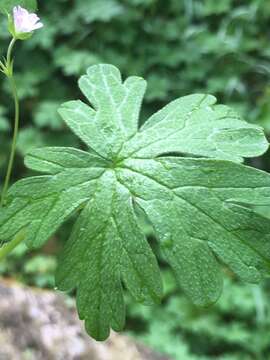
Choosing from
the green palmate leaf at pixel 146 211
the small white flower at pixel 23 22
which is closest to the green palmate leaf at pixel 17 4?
the small white flower at pixel 23 22

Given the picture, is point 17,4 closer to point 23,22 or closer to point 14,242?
point 23,22

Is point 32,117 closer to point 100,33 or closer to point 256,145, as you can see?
point 100,33

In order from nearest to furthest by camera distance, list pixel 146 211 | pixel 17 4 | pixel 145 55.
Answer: pixel 146 211, pixel 17 4, pixel 145 55

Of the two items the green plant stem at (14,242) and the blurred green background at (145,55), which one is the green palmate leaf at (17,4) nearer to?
the green plant stem at (14,242)

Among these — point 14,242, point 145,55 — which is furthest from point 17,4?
point 145,55

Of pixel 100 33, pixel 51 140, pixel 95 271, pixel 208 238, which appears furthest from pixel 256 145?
pixel 100 33
